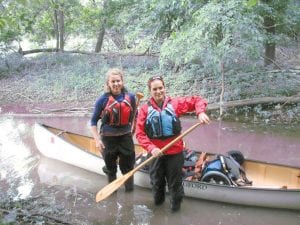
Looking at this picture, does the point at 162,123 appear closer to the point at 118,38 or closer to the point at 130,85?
the point at 130,85

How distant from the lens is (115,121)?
4.70 m

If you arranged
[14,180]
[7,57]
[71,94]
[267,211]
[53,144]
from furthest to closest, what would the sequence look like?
[7,57]
[71,94]
[53,144]
[14,180]
[267,211]

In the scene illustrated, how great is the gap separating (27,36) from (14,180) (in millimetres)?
11065

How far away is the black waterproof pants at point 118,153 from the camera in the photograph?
15.8 ft

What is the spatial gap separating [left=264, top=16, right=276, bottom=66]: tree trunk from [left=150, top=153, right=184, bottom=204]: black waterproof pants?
17.9 ft

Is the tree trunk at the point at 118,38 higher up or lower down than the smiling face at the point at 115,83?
higher up

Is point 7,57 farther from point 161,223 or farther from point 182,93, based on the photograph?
point 161,223

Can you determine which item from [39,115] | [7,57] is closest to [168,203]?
[39,115]

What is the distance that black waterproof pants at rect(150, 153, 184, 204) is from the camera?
4328 mm

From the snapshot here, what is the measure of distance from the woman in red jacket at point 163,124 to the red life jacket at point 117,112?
1.37 feet

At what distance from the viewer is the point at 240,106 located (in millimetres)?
9000

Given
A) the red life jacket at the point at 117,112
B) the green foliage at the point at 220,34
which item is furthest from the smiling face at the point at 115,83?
the green foliage at the point at 220,34

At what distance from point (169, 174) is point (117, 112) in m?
0.90

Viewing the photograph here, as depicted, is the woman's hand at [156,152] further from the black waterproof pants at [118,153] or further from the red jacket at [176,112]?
the black waterproof pants at [118,153]
